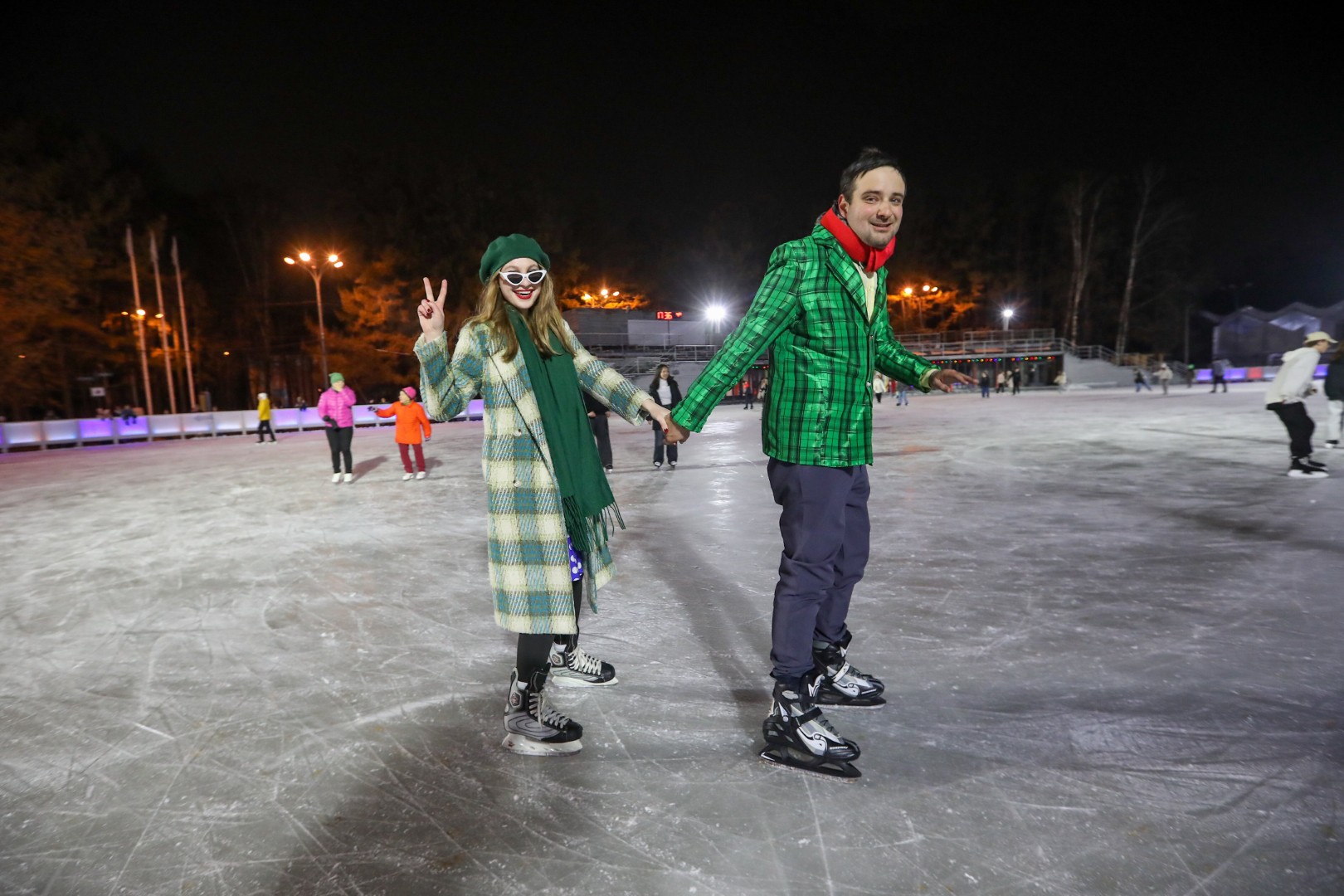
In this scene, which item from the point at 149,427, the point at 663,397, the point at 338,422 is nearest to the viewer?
the point at 338,422

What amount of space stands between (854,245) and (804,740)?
163 centimetres

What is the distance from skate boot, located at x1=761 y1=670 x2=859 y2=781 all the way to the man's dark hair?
5.49ft

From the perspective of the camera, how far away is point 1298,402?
815cm

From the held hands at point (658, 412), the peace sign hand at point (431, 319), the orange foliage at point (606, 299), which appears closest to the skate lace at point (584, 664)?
the held hands at point (658, 412)

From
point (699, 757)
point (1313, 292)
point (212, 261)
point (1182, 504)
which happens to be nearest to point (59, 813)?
point (699, 757)

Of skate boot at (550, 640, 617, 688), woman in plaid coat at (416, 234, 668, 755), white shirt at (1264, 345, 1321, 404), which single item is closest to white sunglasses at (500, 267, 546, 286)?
woman in plaid coat at (416, 234, 668, 755)

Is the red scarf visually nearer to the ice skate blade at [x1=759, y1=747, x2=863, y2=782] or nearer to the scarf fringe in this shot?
the scarf fringe

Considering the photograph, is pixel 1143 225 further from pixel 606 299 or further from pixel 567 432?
pixel 567 432

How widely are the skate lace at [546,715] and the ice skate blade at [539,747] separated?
0.07 metres

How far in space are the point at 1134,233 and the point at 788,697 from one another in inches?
2257

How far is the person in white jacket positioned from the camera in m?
7.98

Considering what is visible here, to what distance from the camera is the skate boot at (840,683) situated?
9.32 ft

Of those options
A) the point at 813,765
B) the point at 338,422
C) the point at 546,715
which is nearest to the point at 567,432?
the point at 546,715

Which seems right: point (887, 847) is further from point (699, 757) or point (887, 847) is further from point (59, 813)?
point (59, 813)
